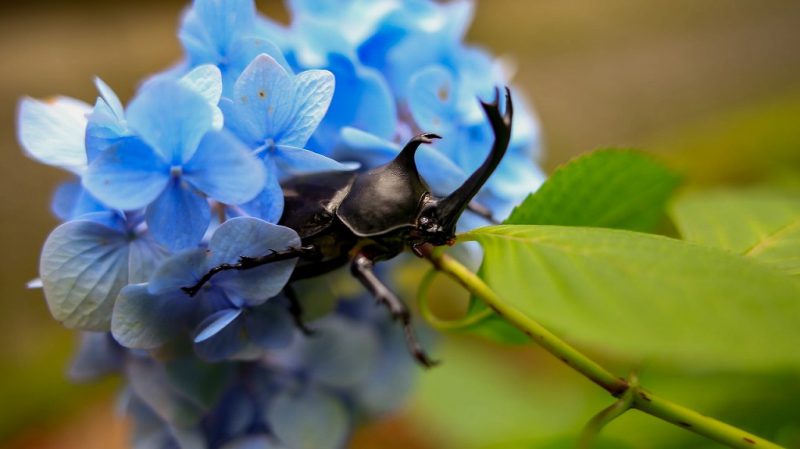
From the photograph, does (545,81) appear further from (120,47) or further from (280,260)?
(280,260)

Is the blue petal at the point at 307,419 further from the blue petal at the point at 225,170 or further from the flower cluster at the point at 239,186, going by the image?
the blue petal at the point at 225,170

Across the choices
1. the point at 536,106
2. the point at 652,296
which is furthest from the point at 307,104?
the point at 536,106

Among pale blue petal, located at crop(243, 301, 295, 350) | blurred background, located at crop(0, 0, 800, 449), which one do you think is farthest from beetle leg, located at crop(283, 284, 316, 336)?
blurred background, located at crop(0, 0, 800, 449)

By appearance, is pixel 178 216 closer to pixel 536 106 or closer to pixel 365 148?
pixel 365 148

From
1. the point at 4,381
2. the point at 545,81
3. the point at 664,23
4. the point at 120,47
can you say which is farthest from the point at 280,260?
the point at 664,23

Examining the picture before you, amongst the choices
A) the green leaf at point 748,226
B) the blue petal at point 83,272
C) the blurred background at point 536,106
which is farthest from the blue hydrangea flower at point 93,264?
the blurred background at point 536,106

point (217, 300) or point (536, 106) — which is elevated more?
point (536, 106)

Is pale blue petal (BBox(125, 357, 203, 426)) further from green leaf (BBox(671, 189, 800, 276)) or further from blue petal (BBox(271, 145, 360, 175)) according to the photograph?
green leaf (BBox(671, 189, 800, 276))
